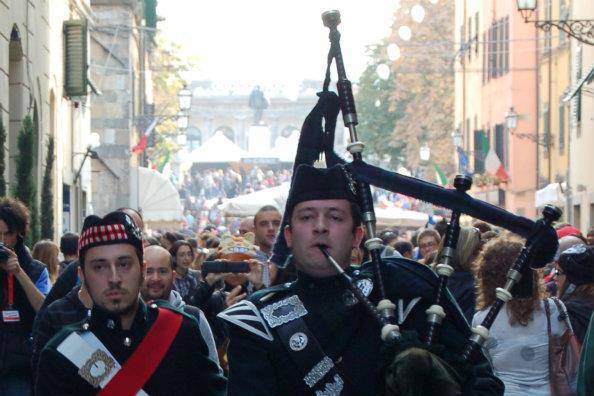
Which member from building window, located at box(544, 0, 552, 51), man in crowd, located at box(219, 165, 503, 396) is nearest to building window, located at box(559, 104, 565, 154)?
building window, located at box(544, 0, 552, 51)

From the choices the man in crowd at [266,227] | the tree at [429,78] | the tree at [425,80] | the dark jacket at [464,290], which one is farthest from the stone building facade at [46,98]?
the tree at [429,78]

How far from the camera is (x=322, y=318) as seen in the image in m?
5.82

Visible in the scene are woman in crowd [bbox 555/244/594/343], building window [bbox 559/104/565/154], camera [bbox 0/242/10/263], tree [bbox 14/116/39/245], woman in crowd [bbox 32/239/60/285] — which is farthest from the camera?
building window [bbox 559/104/565/154]

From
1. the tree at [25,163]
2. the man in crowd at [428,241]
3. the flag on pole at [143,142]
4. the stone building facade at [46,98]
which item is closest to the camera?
the man in crowd at [428,241]

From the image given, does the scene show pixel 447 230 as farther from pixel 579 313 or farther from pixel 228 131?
pixel 228 131

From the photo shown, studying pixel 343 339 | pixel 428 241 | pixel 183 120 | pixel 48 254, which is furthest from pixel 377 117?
pixel 343 339

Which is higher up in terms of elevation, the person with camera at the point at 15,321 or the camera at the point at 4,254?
the camera at the point at 4,254

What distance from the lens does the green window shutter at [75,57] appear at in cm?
2883

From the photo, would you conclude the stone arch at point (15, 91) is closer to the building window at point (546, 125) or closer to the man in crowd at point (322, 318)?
the man in crowd at point (322, 318)

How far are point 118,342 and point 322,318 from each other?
45.6 inches

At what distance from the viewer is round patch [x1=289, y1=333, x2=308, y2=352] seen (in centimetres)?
574

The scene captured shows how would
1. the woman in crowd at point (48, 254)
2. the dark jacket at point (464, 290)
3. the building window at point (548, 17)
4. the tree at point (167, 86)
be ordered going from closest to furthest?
the dark jacket at point (464, 290)
the woman in crowd at point (48, 254)
the building window at point (548, 17)
the tree at point (167, 86)

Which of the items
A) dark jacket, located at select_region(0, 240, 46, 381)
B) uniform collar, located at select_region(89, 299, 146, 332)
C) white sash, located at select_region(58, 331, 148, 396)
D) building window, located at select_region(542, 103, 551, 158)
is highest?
building window, located at select_region(542, 103, 551, 158)

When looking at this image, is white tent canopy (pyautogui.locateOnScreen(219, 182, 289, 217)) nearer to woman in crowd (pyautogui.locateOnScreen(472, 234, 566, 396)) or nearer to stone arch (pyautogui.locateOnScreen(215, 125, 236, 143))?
woman in crowd (pyautogui.locateOnScreen(472, 234, 566, 396))
